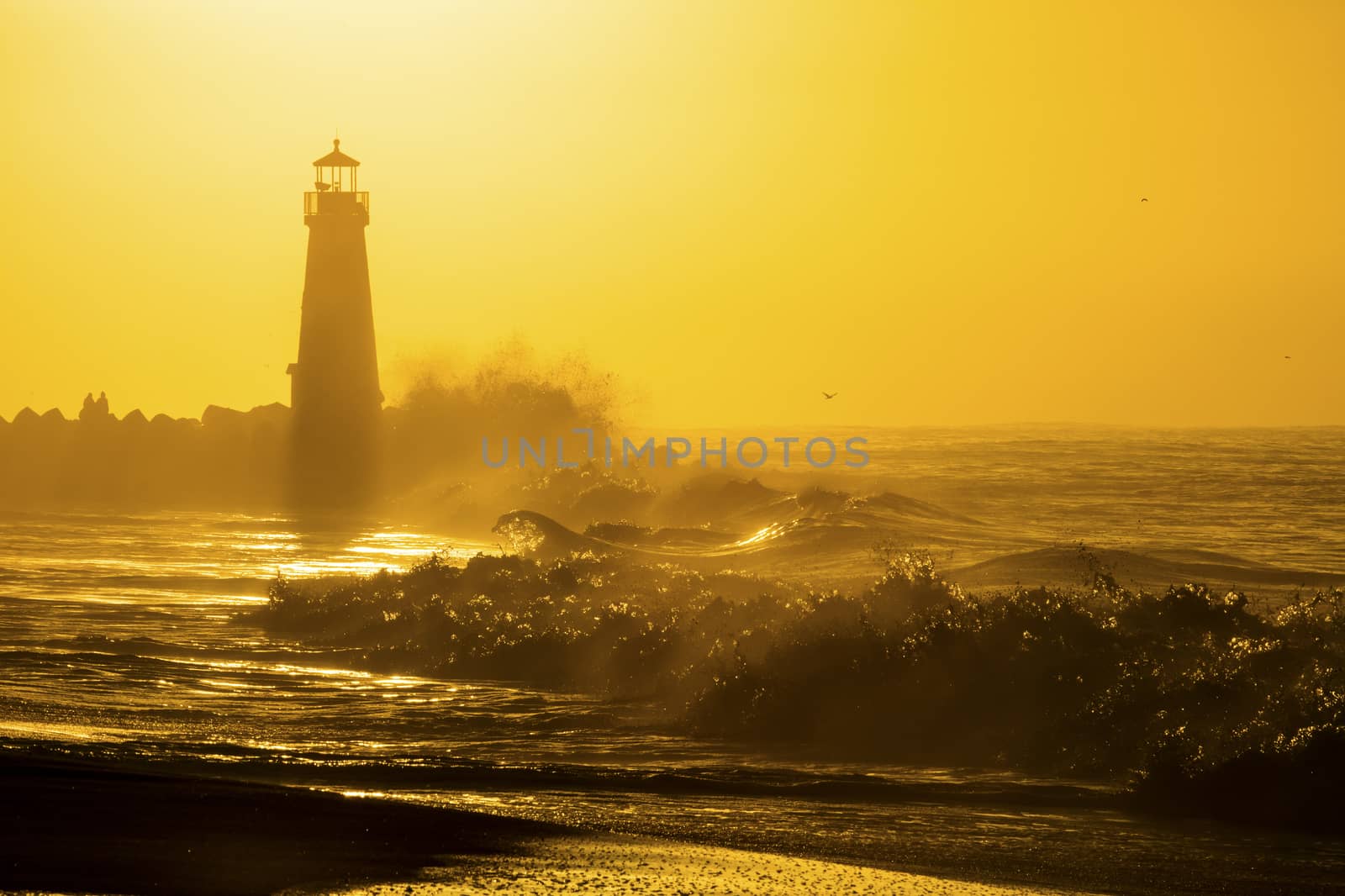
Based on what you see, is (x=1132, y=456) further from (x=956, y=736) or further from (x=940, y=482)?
(x=956, y=736)

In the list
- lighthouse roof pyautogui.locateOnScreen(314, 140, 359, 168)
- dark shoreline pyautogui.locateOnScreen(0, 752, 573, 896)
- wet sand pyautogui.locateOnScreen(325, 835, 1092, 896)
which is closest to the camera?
wet sand pyautogui.locateOnScreen(325, 835, 1092, 896)

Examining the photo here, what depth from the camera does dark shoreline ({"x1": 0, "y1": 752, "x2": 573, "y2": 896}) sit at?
256 inches

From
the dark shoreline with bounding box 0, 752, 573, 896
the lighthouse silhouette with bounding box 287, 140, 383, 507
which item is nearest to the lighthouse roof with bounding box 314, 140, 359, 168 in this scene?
the lighthouse silhouette with bounding box 287, 140, 383, 507

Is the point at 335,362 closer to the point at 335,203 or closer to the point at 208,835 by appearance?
the point at 335,203

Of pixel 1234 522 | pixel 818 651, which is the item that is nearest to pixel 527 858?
pixel 818 651

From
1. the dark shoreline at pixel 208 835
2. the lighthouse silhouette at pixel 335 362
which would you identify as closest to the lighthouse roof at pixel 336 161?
the lighthouse silhouette at pixel 335 362

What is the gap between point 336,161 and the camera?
4078cm

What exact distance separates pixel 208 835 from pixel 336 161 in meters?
35.6

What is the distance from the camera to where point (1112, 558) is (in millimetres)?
18406

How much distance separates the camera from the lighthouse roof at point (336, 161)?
1593 inches

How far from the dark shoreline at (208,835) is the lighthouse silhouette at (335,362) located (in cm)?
3421

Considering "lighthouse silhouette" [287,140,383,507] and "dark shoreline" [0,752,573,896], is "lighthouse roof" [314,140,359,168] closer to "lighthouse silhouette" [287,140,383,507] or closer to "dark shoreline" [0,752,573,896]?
"lighthouse silhouette" [287,140,383,507]

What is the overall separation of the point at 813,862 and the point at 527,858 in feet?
4.25

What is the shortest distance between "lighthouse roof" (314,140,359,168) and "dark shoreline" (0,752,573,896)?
34098mm
